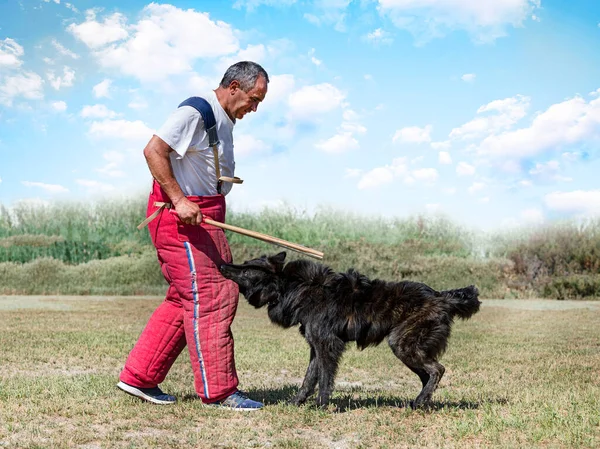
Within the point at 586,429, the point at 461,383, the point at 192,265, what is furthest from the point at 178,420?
the point at 461,383

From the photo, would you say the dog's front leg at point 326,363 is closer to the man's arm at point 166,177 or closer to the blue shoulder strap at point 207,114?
the man's arm at point 166,177

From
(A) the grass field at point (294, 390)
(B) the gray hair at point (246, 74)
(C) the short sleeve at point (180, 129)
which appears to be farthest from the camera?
(B) the gray hair at point (246, 74)

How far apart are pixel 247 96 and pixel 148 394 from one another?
247 cm

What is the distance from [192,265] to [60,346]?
5.07m

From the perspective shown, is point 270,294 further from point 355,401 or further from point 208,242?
point 355,401

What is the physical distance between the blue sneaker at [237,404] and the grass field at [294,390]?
0.10 metres

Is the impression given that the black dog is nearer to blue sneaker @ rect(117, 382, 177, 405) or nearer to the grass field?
the grass field

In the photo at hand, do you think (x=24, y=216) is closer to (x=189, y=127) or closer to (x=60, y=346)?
(x=60, y=346)

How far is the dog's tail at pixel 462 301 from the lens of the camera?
17.3 feet

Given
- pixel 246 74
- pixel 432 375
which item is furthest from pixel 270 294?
pixel 246 74

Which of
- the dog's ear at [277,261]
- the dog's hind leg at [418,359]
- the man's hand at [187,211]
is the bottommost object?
the dog's hind leg at [418,359]

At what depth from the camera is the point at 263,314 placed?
14219mm

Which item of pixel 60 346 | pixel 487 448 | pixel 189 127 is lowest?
pixel 60 346

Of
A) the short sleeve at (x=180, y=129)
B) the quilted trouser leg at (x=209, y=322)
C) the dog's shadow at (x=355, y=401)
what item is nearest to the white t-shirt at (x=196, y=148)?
the short sleeve at (x=180, y=129)
